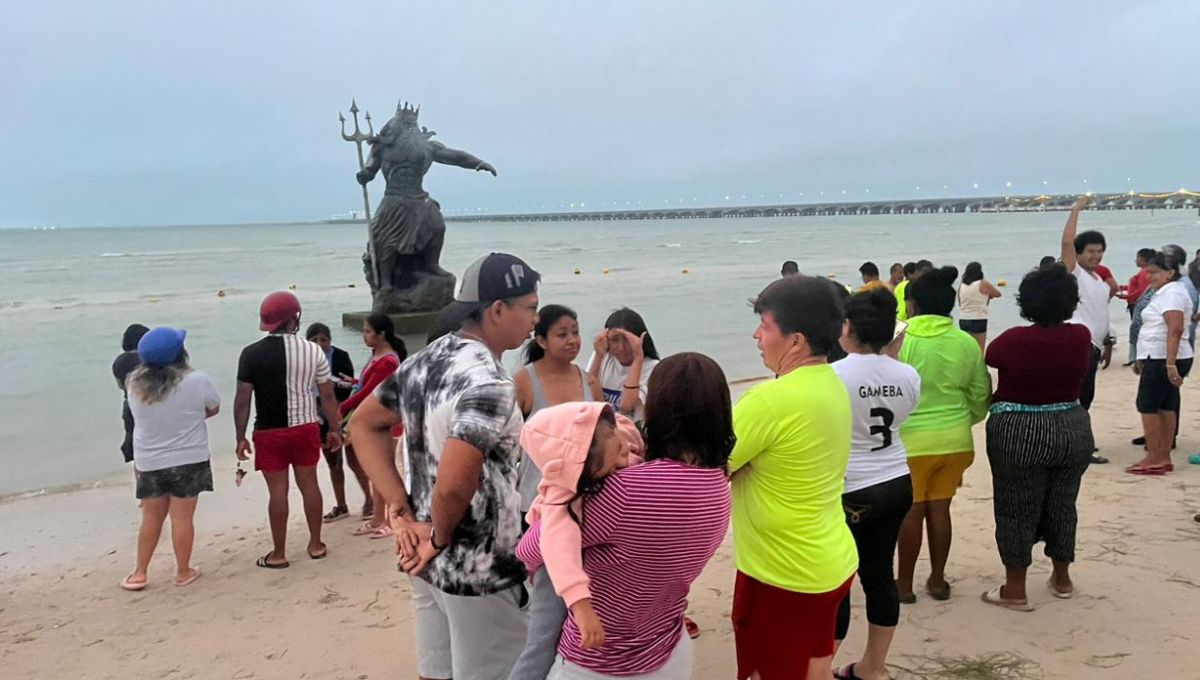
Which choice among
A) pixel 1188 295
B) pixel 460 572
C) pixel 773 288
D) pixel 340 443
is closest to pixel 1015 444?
pixel 773 288

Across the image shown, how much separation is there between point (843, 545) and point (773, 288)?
820 millimetres

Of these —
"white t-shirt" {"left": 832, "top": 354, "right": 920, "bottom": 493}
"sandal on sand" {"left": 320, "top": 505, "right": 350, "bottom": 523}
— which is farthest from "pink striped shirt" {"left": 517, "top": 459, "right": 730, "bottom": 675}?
"sandal on sand" {"left": 320, "top": 505, "right": 350, "bottom": 523}

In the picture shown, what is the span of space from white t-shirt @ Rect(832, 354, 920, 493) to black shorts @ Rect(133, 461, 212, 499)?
374 centimetres

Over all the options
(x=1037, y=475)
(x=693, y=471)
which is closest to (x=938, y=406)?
(x=1037, y=475)

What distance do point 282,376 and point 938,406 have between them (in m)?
3.57

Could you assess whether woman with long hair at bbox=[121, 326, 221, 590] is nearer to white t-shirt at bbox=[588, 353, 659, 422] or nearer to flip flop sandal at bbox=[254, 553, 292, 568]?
flip flop sandal at bbox=[254, 553, 292, 568]

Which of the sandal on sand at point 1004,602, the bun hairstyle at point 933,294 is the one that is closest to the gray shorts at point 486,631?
the bun hairstyle at point 933,294

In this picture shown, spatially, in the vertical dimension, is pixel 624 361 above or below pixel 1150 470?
above

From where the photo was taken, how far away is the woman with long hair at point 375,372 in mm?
4973

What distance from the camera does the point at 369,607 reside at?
446 centimetres

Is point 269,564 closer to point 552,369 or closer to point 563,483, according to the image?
point 552,369

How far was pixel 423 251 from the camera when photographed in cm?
1516

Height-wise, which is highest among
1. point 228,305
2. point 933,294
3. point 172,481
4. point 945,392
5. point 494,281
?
point 494,281

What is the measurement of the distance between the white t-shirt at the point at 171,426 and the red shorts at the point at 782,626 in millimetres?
3522
